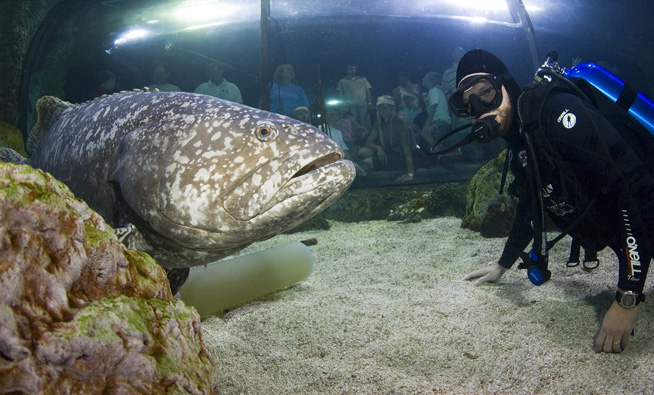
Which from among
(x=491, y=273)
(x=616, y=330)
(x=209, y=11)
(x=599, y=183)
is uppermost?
(x=209, y=11)

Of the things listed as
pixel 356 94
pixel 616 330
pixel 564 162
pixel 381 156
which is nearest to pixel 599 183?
pixel 564 162

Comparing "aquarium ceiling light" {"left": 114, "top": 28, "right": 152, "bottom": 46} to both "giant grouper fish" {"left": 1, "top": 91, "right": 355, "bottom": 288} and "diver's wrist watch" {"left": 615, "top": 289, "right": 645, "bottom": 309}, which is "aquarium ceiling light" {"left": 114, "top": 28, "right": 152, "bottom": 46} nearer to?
"giant grouper fish" {"left": 1, "top": 91, "right": 355, "bottom": 288}

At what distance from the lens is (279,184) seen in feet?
6.33

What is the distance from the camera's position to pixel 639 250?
2.27m

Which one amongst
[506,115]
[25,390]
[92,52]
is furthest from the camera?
[92,52]

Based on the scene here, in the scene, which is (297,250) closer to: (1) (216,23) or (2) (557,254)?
(2) (557,254)

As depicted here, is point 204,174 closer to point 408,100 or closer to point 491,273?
point 491,273

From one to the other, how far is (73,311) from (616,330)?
2738mm

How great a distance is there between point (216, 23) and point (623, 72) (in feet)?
40.1

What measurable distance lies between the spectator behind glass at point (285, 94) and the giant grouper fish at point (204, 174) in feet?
21.0

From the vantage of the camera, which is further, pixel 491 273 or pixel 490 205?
pixel 490 205

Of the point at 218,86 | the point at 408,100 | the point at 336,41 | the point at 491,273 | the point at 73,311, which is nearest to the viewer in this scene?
the point at 73,311

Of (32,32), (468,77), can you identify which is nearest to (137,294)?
(468,77)

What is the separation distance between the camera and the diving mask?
3041 mm
